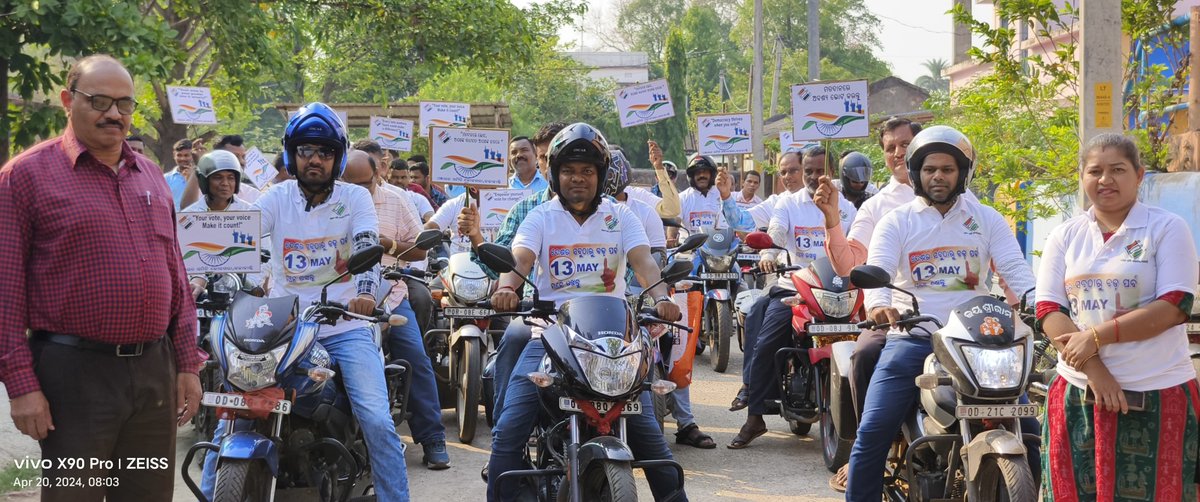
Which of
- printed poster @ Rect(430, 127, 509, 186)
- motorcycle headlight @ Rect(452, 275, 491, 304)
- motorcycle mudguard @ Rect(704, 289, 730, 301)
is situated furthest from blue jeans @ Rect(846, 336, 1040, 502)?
motorcycle mudguard @ Rect(704, 289, 730, 301)

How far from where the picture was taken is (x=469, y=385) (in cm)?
834

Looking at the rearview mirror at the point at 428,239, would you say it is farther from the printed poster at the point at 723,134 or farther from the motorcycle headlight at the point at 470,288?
the printed poster at the point at 723,134

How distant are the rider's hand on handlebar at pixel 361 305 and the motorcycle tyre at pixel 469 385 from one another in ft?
8.69

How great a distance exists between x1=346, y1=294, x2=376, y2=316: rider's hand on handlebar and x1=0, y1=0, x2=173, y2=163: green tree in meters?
4.47

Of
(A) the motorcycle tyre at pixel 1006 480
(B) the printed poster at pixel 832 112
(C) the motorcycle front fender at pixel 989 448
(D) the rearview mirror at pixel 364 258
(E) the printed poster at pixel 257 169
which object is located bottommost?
(A) the motorcycle tyre at pixel 1006 480

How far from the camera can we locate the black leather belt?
4.20 meters

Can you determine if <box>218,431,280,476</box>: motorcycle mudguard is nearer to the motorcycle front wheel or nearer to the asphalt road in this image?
the motorcycle front wheel

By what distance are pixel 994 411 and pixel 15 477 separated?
5110 mm

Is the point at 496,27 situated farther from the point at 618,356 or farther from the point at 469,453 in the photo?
the point at 618,356

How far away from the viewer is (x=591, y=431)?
5133 mm

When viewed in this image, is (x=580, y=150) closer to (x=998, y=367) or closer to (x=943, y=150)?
(x=943, y=150)

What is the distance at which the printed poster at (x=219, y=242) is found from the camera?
642 cm

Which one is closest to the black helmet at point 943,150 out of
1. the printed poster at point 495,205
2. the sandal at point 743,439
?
the sandal at point 743,439

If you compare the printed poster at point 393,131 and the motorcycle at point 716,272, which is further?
the printed poster at point 393,131
